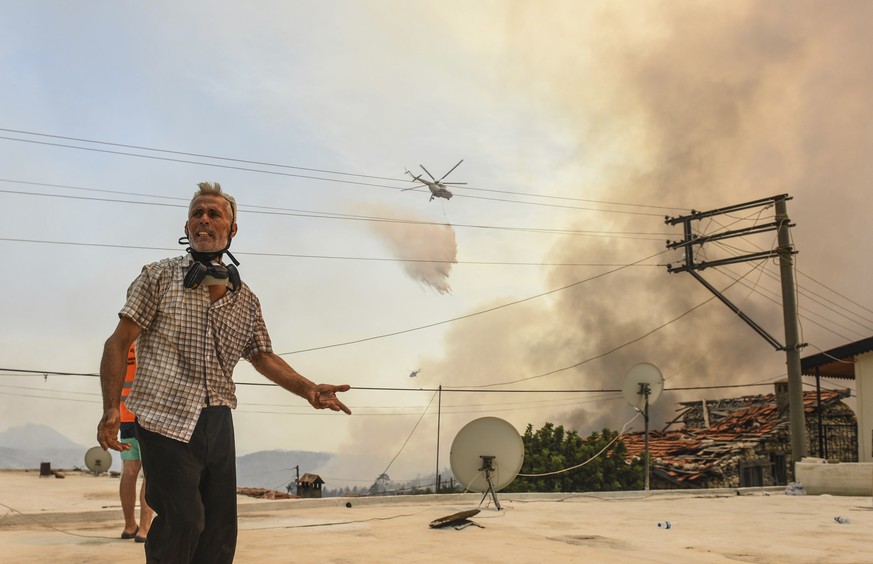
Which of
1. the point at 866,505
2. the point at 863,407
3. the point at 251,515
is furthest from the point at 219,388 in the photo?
the point at 863,407

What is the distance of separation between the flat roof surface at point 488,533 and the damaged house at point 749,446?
18250 millimetres

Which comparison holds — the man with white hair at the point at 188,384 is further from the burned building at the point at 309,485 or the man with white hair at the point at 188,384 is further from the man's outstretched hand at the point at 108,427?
the burned building at the point at 309,485

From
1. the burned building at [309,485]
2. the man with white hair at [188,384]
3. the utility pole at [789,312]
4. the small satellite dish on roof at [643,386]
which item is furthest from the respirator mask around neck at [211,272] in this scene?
the burned building at [309,485]

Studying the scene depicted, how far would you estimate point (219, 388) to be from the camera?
3135mm

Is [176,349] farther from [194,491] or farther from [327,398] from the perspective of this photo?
[327,398]

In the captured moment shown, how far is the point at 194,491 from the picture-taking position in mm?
2873

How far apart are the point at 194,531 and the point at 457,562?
7.94 ft

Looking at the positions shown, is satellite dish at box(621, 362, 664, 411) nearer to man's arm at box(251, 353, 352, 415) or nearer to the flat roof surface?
the flat roof surface

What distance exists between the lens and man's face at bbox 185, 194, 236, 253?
3.28 metres

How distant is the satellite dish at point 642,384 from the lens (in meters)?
15.1

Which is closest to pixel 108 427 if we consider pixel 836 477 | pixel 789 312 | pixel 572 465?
pixel 836 477

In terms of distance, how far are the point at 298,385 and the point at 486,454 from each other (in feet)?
19.9

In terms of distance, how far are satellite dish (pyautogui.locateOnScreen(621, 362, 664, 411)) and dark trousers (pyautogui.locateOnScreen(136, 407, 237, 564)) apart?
43.2 ft

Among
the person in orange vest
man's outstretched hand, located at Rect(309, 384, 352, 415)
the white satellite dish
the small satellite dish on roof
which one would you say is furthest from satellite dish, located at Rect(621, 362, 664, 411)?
man's outstretched hand, located at Rect(309, 384, 352, 415)
